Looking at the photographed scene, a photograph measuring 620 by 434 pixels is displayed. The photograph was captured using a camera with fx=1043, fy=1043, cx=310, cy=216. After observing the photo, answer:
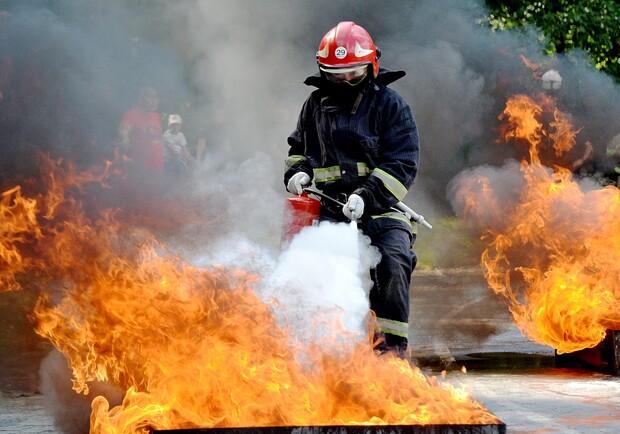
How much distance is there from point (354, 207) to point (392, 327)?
0.63m

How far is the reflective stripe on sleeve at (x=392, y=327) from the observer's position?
5113mm

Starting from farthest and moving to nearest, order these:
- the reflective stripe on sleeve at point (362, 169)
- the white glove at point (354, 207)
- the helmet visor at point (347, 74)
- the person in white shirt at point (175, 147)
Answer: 1. the person in white shirt at point (175, 147)
2. the reflective stripe on sleeve at point (362, 169)
3. the helmet visor at point (347, 74)
4. the white glove at point (354, 207)

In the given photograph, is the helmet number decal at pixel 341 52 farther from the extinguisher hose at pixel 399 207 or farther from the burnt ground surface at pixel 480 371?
the burnt ground surface at pixel 480 371

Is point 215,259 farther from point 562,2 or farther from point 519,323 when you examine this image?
point 562,2

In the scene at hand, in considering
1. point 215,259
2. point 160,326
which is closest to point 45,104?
point 215,259

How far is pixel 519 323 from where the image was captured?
299 inches

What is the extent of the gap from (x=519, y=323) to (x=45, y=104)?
12.1 ft

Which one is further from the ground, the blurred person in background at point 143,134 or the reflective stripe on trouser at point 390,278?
the blurred person in background at point 143,134

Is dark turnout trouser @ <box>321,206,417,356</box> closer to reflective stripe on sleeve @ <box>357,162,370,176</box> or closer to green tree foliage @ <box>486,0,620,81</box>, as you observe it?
reflective stripe on sleeve @ <box>357,162,370,176</box>

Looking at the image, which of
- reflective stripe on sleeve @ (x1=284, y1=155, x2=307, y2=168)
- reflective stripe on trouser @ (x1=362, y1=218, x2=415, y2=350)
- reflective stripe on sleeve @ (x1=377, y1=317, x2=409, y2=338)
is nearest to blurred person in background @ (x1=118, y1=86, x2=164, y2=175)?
reflective stripe on sleeve @ (x1=284, y1=155, x2=307, y2=168)

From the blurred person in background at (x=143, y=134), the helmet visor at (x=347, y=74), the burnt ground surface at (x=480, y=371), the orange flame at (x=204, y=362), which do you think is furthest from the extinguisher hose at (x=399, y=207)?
the blurred person in background at (x=143, y=134)

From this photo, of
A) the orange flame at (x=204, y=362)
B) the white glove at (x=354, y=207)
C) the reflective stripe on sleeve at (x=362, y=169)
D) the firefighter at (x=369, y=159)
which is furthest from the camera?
the reflective stripe on sleeve at (x=362, y=169)

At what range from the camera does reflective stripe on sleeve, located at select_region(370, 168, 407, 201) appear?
516cm

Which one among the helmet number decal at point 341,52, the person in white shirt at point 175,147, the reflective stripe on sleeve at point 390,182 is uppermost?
the person in white shirt at point 175,147
